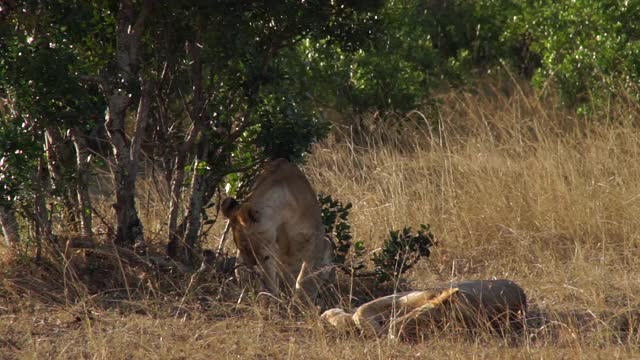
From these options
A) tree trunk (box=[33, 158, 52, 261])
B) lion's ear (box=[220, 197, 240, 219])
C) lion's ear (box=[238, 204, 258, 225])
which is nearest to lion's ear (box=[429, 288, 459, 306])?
lion's ear (box=[238, 204, 258, 225])

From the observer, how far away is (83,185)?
6.19 meters

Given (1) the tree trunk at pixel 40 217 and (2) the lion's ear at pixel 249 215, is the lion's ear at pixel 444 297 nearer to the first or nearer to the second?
(2) the lion's ear at pixel 249 215

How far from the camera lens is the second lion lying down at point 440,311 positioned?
506 centimetres

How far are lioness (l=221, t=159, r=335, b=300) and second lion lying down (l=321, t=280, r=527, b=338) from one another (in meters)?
0.46

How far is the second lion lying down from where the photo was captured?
5062 millimetres

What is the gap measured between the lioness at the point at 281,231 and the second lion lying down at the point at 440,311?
462 mm

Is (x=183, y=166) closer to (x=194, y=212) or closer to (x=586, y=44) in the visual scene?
(x=194, y=212)

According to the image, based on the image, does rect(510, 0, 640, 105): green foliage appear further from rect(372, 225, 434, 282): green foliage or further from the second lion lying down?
the second lion lying down

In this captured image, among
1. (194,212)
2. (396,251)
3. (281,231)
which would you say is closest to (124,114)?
(194,212)

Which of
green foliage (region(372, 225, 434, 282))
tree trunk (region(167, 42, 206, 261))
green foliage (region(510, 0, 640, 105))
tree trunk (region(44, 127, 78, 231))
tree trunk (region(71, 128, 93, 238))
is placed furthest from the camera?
green foliage (region(510, 0, 640, 105))

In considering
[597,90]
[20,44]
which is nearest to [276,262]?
[20,44]

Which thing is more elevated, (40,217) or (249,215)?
(40,217)

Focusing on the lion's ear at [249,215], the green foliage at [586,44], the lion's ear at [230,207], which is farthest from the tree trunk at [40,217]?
the green foliage at [586,44]

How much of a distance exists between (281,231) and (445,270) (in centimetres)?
149
